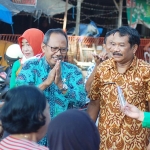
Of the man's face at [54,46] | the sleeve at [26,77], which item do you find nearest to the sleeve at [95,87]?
the man's face at [54,46]

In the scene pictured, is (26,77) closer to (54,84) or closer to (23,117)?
(54,84)

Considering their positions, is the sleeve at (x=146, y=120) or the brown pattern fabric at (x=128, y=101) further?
the brown pattern fabric at (x=128, y=101)

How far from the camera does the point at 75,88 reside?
2.88 meters

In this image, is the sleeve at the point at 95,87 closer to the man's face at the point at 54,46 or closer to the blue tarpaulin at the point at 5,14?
the man's face at the point at 54,46

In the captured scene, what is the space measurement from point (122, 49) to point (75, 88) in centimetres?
50

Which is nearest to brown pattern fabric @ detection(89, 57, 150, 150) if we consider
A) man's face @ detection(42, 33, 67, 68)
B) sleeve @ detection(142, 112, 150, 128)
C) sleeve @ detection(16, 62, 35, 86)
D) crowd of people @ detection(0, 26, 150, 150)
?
crowd of people @ detection(0, 26, 150, 150)

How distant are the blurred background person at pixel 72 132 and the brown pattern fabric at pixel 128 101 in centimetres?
114

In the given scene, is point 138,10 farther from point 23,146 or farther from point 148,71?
point 23,146

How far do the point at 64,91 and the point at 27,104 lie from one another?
3.13 ft

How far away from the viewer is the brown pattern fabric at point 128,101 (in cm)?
289

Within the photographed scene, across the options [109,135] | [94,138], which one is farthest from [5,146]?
[109,135]

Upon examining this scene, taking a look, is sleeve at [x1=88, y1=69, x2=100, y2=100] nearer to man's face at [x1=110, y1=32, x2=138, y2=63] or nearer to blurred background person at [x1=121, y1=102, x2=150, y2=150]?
man's face at [x1=110, y1=32, x2=138, y2=63]

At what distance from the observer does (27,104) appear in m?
→ 1.81

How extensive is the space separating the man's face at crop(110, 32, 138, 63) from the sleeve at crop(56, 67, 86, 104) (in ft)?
1.14
